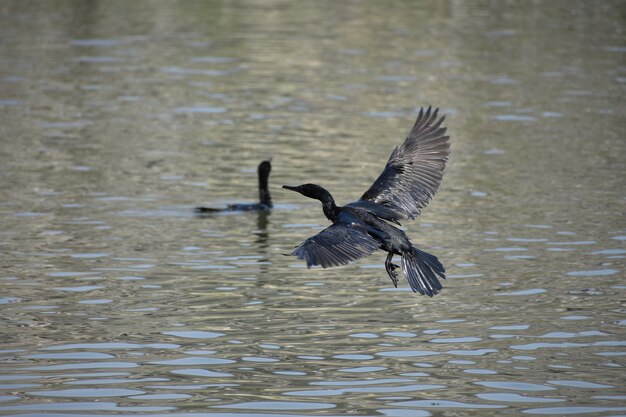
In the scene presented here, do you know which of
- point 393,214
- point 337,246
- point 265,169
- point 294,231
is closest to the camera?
point 337,246

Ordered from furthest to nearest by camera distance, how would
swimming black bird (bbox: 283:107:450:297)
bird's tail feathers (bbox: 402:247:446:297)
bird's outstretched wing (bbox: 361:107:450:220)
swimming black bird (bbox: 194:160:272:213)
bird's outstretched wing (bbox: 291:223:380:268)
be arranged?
swimming black bird (bbox: 194:160:272:213) < bird's outstretched wing (bbox: 361:107:450:220) < bird's tail feathers (bbox: 402:247:446:297) < swimming black bird (bbox: 283:107:450:297) < bird's outstretched wing (bbox: 291:223:380:268)

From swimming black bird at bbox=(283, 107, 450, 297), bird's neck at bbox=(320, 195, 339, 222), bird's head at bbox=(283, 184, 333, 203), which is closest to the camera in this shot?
swimming black bird at bbox=(283, 107, 450, 297)

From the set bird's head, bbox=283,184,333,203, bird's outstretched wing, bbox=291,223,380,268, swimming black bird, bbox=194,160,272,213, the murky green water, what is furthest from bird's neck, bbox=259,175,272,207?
bird's outstretched wing, bbox=291,223,380,268

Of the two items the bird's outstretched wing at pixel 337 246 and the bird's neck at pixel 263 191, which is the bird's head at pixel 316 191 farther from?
the bird's neck at pixel 263 191

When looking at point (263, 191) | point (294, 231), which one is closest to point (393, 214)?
point (294, 231)

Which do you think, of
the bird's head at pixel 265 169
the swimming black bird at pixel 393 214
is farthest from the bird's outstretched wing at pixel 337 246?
the bird's head at pixel 265 169

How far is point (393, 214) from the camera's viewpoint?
11562 millimetres

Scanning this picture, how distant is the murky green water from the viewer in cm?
1059

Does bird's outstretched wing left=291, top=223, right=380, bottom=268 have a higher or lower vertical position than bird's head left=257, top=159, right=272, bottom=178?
higher

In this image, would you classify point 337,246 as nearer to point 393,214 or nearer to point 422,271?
point 422,271

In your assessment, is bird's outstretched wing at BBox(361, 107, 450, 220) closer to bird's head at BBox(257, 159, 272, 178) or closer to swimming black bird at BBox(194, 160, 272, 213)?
swimming black bird at BBox(194, 160, 272, 213)

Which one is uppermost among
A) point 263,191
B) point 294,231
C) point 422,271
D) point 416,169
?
point 416,169

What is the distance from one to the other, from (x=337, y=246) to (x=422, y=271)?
1051 mm

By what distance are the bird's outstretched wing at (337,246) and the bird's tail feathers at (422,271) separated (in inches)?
13.7
